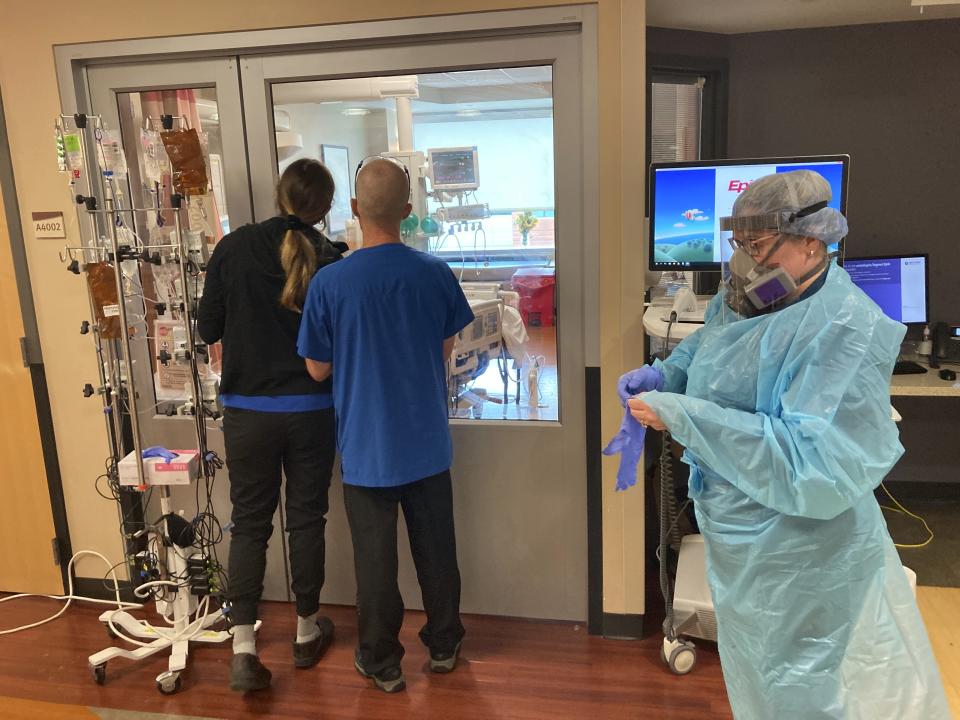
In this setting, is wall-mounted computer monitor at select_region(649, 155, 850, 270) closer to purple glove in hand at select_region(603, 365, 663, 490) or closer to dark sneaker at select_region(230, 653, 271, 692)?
purple glove in hand at select_region(603, 365, 663, 490)

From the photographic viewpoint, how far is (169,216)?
2588mm

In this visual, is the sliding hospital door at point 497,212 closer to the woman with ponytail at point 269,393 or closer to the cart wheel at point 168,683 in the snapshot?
the woman with ponytail at point 269,393

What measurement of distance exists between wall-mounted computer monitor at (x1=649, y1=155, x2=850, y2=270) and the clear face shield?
79cm

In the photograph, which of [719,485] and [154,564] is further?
[154,564]

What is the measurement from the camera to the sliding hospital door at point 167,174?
2.47 meters

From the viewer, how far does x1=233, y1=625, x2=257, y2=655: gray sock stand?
233cm

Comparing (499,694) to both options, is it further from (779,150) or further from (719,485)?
(779,150)

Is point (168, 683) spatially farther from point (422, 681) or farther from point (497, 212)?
point (497, 212)

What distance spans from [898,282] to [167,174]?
108 inches

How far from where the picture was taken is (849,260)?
2986mm

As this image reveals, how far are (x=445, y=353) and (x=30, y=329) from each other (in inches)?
61.9

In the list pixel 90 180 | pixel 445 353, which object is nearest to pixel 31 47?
pixel 90 180

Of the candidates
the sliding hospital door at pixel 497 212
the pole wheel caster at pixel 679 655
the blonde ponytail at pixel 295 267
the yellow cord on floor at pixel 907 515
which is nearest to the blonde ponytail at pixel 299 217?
the blonde ponytail at pixel 295 267

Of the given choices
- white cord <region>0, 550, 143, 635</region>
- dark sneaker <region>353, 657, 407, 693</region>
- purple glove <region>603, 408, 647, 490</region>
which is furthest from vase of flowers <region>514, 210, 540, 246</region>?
white cord <region>0, 550, 143, 635</region>
